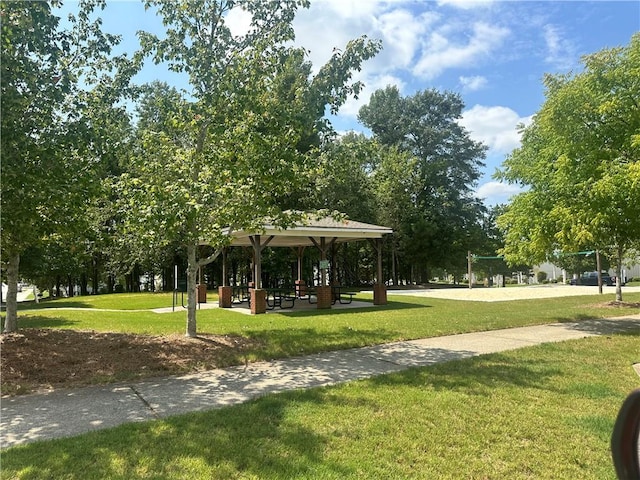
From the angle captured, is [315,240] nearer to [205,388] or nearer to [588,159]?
[588,159]

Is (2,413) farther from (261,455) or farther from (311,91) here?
(311,91)

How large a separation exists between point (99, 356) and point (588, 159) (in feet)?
35.8

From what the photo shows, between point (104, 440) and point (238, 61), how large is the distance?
6614mm

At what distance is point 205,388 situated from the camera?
5.82 metres

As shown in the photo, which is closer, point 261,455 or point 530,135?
point 261,455

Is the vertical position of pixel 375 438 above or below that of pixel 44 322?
below

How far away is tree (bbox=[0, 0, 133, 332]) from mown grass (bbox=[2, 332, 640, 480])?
12.1ft

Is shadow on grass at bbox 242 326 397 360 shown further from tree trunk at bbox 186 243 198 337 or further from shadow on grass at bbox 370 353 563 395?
shadow on grass at bbox 370 353 563 395

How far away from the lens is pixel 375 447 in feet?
12.8

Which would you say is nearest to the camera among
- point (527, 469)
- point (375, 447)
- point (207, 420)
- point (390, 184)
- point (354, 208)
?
point (527, 469)

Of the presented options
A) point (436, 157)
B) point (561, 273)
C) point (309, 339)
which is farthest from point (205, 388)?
point (561, 273)

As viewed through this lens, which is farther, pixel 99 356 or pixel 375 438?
pixel 99 356

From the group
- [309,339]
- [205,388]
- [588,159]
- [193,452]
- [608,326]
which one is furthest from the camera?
[608,326]

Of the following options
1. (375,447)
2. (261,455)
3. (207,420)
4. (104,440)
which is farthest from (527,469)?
(104,440)
